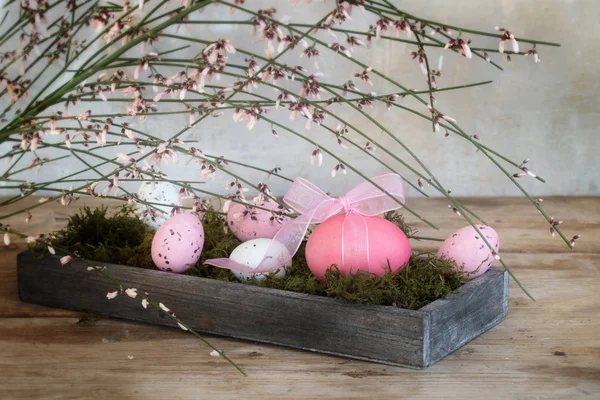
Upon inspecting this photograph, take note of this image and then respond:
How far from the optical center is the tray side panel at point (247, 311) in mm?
1422

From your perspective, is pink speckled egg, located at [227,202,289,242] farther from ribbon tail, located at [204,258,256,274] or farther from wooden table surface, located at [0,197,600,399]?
wooden table surface, located at [0,197,600,399]

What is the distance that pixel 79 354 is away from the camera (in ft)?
4.96

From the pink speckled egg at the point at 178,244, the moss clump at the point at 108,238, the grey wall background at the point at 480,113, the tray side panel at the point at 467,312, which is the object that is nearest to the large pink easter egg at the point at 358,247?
the tray side panel at the point at 467,312

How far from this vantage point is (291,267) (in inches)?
65.2

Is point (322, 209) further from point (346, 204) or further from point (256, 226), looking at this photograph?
point (256, 226)

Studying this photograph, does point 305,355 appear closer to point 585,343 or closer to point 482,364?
point 482,364

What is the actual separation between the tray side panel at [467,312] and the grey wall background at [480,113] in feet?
5.83

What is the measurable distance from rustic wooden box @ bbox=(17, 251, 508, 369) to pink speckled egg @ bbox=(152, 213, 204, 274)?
37 mm

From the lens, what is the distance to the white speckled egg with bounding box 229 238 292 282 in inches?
63.6

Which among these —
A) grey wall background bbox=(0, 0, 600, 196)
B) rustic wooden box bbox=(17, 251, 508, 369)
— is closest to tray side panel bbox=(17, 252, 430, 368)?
rustic wooden box bbox=(17, 251, 508, 369)

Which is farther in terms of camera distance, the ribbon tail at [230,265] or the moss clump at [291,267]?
the ribbon tail at [230,265]

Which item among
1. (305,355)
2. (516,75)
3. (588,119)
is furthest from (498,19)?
(305,355)

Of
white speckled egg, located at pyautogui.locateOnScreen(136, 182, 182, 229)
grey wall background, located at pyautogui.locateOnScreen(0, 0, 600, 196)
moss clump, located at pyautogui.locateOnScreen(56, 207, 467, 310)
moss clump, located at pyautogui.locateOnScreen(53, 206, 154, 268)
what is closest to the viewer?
moss clump, located at pyautogui.locateOnScreen(56, 207, 467, 310)

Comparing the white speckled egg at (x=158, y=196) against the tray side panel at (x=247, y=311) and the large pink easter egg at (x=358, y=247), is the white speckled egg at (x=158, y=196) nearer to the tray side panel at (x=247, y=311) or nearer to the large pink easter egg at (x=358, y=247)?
the tray side panel at (x=247, y=311)
